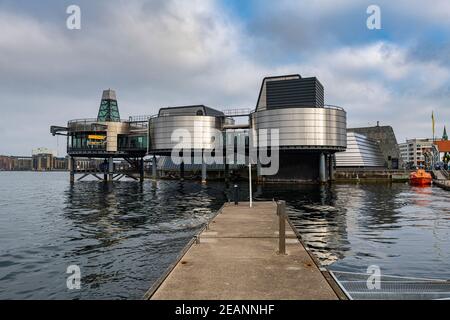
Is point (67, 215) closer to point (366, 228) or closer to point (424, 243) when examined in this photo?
point (366, 228)

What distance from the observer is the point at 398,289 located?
11609 mm

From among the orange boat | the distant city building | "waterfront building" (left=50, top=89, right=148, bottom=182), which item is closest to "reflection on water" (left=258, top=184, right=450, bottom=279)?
the orange boat

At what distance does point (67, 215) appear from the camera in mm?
35031

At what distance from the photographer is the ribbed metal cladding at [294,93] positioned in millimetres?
121188

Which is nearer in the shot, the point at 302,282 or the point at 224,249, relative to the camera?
the point at 302,282

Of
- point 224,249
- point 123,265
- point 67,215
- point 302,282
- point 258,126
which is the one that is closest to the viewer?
point 302,282

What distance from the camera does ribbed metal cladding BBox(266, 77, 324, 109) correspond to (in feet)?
398

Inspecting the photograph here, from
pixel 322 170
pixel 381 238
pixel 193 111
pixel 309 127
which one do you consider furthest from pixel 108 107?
pixel 381 238

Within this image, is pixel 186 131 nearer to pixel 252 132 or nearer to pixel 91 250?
pixel 252 132

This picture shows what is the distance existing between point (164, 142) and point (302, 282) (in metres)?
97.9

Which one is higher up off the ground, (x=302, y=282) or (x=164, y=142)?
(x=164, y=142)

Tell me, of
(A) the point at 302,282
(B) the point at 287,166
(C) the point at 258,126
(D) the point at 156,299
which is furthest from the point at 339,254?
(B) the point at 287,166

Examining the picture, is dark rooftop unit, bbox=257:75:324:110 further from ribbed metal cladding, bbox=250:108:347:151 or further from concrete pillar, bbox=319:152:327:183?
concrete pillar, bbox=319:152:327:183
